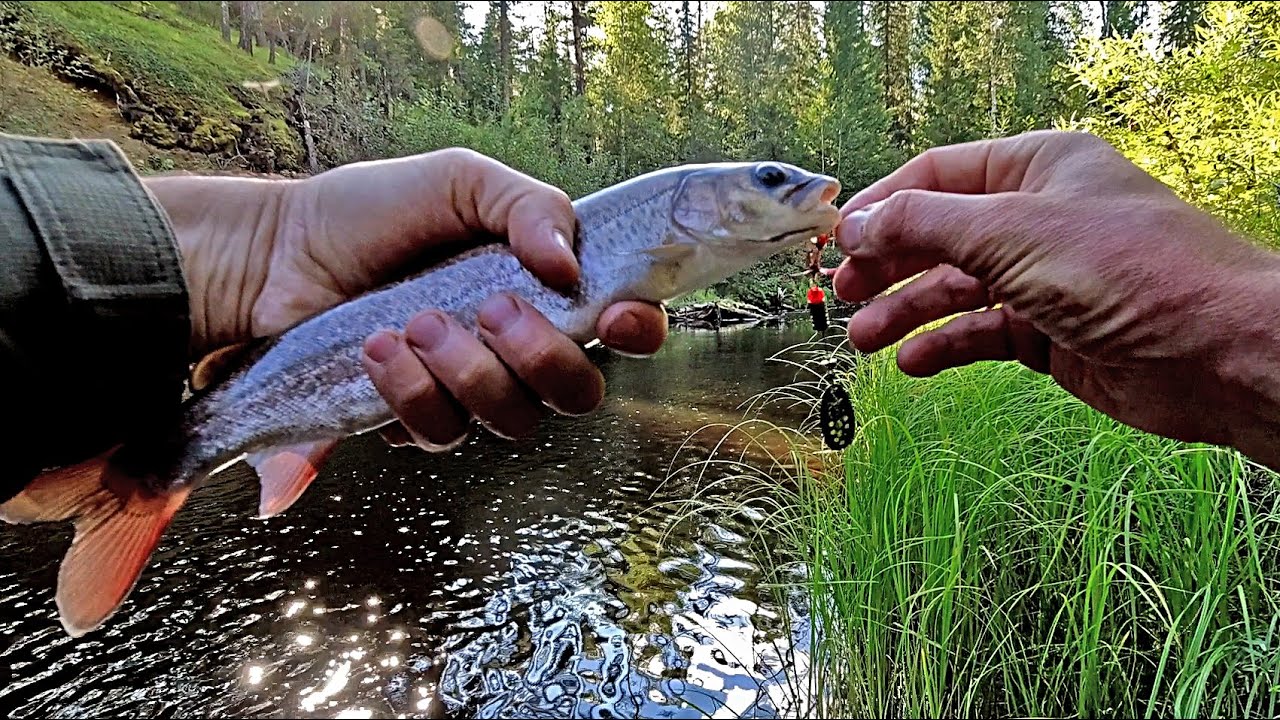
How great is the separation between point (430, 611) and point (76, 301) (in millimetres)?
5368

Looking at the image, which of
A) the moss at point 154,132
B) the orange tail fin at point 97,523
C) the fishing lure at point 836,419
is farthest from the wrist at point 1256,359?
the moss at point 154,132

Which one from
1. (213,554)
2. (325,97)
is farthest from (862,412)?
(325,97)

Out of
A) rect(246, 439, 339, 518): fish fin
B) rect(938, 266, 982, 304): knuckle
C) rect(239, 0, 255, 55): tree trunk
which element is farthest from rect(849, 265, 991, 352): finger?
rect(239, 0, 255, 55): tree trunk

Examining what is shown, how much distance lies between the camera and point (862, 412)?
6.33 m

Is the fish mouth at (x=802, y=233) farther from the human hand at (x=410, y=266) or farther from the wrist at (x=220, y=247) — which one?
the wrist at (x=220, y=247)

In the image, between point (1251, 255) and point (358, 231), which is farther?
point (358, 231)

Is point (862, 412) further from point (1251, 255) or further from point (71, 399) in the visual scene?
point (71, 399)

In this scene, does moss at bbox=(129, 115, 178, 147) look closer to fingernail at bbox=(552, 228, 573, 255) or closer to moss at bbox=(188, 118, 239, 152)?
Result: moss at bbox=(188, 118, 239, 152)

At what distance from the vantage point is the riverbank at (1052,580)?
11.7 feet

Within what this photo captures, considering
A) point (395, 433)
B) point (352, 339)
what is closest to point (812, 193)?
point (352, 339)

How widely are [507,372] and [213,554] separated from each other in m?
6.98

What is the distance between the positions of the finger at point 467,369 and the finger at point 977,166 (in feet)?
4.27

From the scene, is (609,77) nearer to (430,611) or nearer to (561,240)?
(430,611)

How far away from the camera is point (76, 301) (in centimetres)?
190
